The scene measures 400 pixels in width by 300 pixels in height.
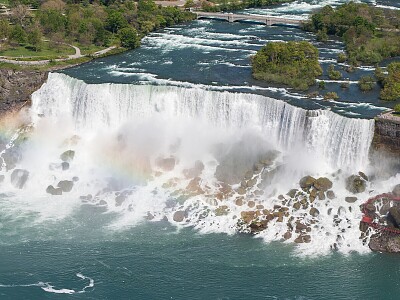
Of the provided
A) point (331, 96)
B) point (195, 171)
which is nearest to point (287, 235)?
point (195, 171)

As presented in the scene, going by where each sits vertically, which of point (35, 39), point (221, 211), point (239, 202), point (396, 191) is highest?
point (35, 39)

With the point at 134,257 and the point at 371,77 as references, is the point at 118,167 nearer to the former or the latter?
the point at 134,257

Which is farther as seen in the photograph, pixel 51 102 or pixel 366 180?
pixel 51 102

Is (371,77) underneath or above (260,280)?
above

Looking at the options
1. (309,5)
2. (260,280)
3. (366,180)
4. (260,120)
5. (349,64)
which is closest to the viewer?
(260,280)

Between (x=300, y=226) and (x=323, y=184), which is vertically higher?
(x=323, y=184)

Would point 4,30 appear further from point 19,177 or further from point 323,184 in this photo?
point 323,184

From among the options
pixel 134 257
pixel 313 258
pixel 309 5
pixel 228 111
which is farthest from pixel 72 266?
pixel 309 5
